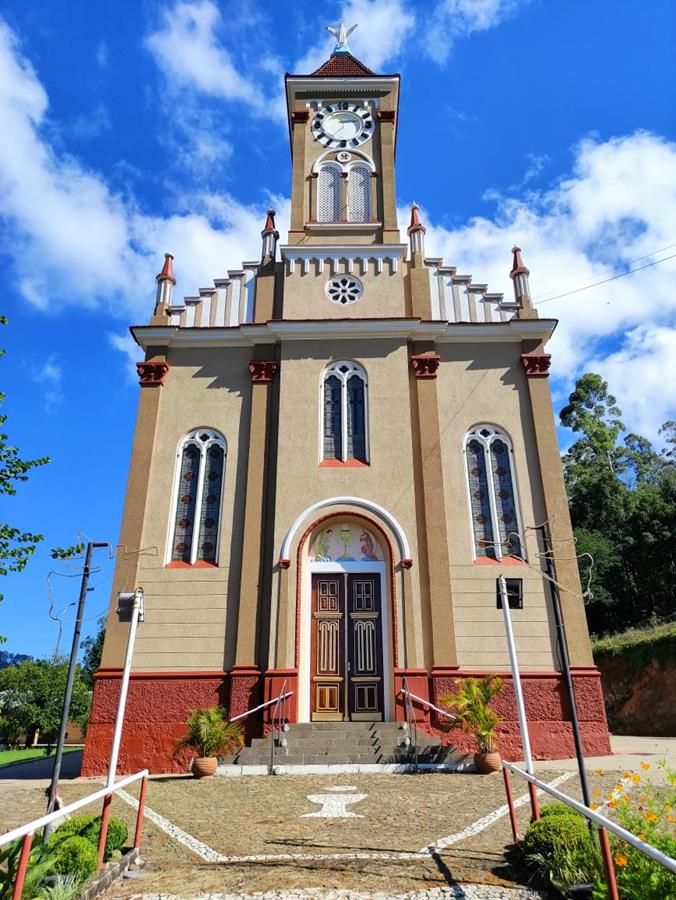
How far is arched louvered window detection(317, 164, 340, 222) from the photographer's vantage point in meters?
20.0

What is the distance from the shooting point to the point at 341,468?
15922 mm

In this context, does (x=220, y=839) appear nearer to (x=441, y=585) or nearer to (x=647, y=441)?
(x=441, y=585)

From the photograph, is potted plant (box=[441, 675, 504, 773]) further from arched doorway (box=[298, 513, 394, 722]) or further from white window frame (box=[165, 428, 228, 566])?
white window frame (box=[165, 428, 228, 566])

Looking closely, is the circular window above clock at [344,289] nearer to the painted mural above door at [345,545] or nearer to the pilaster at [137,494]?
the pilaster at [137,494]

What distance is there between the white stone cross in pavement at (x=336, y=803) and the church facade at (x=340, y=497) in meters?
4.33

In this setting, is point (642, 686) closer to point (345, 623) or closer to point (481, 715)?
point (345, 623)

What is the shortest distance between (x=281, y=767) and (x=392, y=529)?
585 cm

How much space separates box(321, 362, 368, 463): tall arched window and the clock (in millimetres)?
8758

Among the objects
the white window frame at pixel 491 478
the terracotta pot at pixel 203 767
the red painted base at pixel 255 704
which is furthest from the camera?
the white window frame at pixel 491 478

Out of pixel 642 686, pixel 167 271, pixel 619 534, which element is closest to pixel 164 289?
pixel 167 271

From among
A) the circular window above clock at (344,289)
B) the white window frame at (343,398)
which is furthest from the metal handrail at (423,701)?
the circular window above clock at (344,289)

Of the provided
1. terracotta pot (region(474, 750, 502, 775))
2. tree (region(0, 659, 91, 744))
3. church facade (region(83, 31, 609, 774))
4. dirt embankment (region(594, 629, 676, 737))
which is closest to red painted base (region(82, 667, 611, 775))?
church facade (region(83, 31, 609, 774))

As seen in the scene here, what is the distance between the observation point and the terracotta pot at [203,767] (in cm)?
1123

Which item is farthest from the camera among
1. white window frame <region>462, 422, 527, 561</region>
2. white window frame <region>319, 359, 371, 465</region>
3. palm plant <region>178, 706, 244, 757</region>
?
white window frame <region>319, 359, 371, 465</region>
